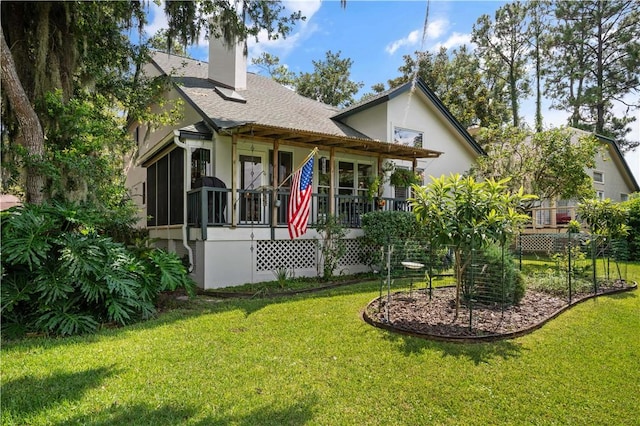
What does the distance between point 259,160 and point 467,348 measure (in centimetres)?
815

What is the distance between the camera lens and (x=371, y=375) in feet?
12.8

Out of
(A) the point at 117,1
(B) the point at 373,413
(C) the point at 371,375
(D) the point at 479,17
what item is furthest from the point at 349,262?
(D) the point at 479,17

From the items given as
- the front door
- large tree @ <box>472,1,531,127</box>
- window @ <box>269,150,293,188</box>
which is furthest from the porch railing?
large tree @ <box>472,1,531,127</box>

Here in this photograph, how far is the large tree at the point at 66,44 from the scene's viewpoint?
21.4 ft

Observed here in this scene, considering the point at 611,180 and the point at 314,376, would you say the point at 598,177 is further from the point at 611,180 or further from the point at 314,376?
the point at 314,376

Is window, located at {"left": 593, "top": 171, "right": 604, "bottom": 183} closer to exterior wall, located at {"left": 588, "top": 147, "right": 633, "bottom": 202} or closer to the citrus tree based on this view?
exterior wall, located at {"left": 588, "top": 147, "right": 633, "bottom": 202}

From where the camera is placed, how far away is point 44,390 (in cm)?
347

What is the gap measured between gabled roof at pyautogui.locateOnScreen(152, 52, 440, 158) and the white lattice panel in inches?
108

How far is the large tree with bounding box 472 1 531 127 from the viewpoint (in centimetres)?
2784

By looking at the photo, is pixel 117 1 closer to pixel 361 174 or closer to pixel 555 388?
pixel 361 174

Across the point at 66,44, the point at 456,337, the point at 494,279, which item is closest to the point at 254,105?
the point at 66,44

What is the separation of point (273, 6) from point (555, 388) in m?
9.67

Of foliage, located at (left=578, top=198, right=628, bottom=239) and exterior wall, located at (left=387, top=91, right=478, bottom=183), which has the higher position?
exterior wall, located at (left=387, top=91, right=478, bottom=183)

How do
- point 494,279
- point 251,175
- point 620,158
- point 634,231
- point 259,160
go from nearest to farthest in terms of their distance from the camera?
point 494,279 < point 251,175 < point 259,160 < point 634,231 < point 620,158
